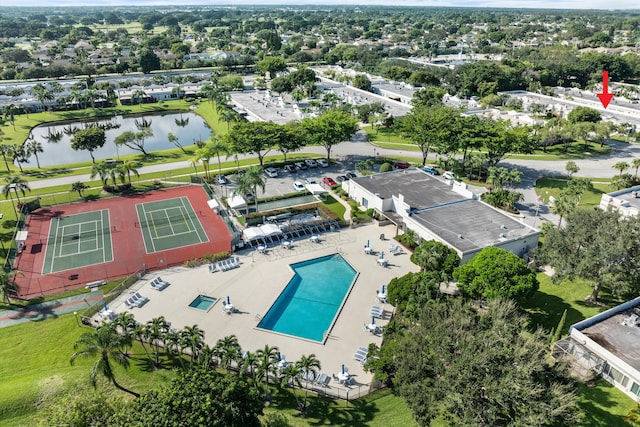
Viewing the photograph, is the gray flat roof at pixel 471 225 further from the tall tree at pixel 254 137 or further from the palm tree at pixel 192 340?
the tall tree at pixel 254 137

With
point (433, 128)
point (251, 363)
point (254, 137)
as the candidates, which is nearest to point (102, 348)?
point (251, 363)

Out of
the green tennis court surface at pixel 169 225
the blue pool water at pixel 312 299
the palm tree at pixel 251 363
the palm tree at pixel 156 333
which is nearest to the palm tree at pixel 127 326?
the palm tree at pixel 156 333

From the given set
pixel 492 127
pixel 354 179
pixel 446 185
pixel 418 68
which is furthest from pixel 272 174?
pixel 418 68

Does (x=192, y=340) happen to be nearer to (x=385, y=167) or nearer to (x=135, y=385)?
(x=135, y=385)

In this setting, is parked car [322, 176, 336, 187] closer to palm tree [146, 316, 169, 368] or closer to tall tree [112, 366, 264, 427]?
palm tree [146, 316, 169, 368]

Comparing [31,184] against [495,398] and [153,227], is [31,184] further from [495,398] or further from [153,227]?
[495,398]

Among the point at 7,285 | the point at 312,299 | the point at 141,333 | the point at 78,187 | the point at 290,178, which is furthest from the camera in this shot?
the point at 290,178
